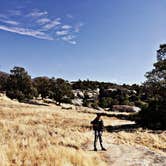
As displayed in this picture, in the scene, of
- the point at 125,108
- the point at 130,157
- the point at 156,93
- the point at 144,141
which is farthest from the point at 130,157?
the point at 125,108

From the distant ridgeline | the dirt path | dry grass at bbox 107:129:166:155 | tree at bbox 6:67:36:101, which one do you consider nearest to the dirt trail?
the dirt path

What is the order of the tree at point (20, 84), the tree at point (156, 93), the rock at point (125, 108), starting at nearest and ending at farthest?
the tree at point (156, 93) < the rock at point (125, 108) < the tree at point (20, 84)

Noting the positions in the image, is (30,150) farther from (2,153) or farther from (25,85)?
(25,85)

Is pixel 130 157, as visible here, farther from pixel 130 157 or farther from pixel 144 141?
pixel 144 141

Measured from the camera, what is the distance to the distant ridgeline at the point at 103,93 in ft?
115

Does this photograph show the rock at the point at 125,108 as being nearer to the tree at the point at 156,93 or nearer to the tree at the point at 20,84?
the tree at the point at 20,84

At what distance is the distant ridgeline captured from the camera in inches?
1384

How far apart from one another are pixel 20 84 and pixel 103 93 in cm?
3755

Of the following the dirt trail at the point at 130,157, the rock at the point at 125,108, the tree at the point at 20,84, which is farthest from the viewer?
the tree at the point at 20,84

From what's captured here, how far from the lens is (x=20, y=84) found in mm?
76500

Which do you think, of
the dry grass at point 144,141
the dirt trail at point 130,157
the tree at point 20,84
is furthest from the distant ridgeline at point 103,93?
the dirt trail at point 130,157

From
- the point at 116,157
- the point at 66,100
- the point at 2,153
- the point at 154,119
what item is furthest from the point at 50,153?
the point at 66,100

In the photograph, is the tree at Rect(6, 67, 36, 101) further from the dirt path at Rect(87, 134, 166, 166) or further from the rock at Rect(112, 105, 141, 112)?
the dirt path at Rect(87, 134, 166, 166)

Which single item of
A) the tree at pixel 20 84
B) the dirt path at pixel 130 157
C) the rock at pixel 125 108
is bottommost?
the dirt path at pixel 130 157
